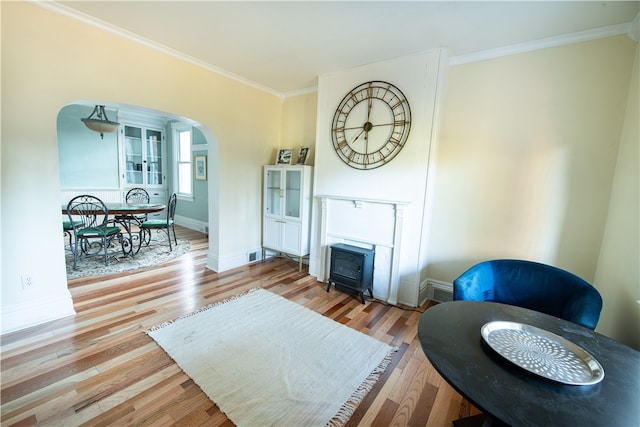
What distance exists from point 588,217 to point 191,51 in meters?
4.12

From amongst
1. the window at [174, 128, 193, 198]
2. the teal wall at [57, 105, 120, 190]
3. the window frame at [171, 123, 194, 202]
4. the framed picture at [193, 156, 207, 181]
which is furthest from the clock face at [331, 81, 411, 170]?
the teal wall at [57, 105, 120, 190]

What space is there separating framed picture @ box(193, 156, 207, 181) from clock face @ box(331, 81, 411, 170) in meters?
3.68

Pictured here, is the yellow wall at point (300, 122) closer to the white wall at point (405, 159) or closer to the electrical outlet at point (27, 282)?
the white wall at point (405, 159)

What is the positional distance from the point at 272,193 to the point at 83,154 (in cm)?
462

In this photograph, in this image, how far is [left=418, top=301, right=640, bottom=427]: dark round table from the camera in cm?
83

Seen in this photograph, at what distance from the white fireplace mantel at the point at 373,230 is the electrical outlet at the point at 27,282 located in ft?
9.07

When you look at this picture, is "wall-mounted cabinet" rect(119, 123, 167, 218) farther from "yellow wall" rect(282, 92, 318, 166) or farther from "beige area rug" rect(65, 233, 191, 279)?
"yellow wall" rect(282, 92, 318, 166)

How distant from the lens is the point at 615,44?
2111mm

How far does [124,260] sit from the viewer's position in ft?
13.1

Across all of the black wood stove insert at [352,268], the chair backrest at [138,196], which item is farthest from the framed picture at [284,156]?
the chair backrest at [138,196]

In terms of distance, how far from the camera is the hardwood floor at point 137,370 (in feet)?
4.97

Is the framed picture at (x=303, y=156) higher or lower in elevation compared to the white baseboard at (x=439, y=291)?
higher

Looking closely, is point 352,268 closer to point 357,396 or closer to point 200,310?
point 357,396

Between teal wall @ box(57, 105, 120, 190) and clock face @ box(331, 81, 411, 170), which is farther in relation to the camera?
teal wall @ box(57, 105, 120, 190)
